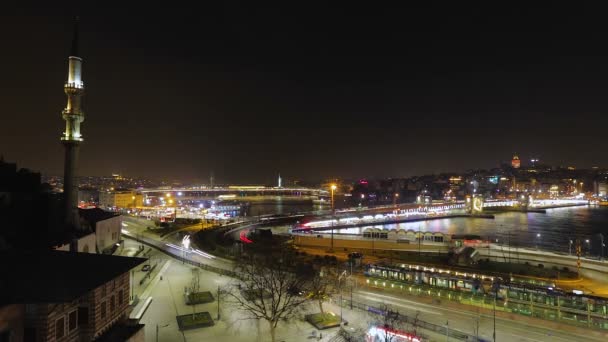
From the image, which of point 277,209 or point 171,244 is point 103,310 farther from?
point 277,209

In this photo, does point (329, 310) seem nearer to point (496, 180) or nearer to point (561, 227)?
point (561, 227)

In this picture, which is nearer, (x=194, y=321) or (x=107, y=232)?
(x=194, y=321)

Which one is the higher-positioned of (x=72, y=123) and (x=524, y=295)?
(x=72, y=123)

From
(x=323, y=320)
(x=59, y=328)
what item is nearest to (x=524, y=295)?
(x=323, y=320)

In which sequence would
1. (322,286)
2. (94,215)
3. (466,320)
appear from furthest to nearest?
1. (94,215)
2. (322,286)
3. (466,320)

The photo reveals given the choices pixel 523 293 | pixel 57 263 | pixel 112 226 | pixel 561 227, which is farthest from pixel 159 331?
pixel 561 227

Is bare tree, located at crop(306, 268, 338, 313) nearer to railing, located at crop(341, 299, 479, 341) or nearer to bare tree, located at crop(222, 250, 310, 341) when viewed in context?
bare tree, located at crop(222, 250, 310, 341)

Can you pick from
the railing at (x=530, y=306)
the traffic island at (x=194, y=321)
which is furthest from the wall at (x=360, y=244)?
the traffic island at (x=194, y=321)
